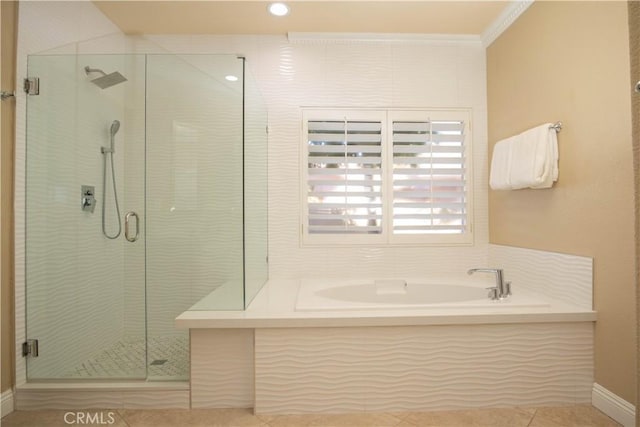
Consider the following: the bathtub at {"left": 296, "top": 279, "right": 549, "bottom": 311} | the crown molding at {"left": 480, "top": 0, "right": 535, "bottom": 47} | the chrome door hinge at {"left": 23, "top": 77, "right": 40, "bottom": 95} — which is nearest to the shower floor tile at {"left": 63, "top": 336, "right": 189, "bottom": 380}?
the bathtub at {"left": 296, "top": 279, "right": 549, "bottom": 311}

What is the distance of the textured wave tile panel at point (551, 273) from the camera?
175cm

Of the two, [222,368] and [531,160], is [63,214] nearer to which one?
[222,368]

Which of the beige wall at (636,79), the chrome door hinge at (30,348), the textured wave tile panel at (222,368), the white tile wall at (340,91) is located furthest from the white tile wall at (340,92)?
the beige wall at (636,79)

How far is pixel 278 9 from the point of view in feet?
7.41

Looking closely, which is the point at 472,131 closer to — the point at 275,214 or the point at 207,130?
the point at 275,214

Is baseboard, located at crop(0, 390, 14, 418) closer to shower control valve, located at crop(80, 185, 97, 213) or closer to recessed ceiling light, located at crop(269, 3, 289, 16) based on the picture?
shower control valve, located at crop(80, 185, 97, 213)

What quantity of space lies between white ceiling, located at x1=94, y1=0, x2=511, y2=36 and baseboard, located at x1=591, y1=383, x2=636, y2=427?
233 cm

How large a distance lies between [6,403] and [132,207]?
113 cm

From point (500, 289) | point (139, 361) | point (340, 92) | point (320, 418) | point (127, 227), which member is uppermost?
point (340, 92)

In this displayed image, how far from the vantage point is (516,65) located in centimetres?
229

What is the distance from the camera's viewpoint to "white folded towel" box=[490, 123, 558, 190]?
1890 mm

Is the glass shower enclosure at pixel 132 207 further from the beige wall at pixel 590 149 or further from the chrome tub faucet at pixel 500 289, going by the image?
the beige wall at pixel 590 149

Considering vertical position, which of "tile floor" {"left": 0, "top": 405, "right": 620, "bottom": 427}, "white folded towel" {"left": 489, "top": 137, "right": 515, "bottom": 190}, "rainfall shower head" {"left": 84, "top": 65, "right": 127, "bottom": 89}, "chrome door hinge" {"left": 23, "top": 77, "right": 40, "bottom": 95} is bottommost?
"tile floor" {"left": 0, "top": 405, "right": 620, "bottom": 427}

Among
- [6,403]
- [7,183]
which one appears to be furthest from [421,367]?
[7,183]
